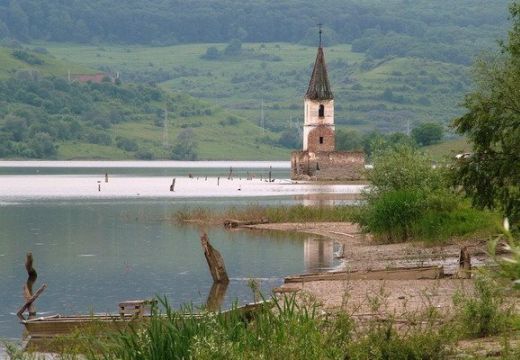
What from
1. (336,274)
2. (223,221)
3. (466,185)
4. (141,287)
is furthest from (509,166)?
(223,221)

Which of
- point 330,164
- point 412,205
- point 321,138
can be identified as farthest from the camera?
point 321,138

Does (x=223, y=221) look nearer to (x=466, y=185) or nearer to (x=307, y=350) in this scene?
(x=466, y=185)

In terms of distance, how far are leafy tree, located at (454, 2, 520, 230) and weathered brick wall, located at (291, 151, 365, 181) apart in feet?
315

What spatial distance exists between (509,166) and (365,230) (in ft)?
60.5

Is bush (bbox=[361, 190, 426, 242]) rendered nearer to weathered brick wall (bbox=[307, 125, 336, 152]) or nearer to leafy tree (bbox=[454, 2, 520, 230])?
leafy tree (bbox=[454, 2, 520, 230])

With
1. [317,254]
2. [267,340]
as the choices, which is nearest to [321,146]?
[317,254]

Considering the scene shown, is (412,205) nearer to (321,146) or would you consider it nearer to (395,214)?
(395,214)

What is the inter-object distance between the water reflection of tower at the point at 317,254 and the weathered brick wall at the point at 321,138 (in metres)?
76.3

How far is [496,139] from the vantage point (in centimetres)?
2912

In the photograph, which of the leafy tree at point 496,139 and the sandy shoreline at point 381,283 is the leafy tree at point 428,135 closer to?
the sandy shoreline at point 381,283

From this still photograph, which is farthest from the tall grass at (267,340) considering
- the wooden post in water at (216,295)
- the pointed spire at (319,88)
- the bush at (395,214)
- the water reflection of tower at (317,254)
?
the pointed spire at (319,88)

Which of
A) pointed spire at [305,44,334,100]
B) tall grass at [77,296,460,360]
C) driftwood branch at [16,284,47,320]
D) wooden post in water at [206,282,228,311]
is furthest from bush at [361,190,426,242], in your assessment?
pointed spire at [305,44,334,100]

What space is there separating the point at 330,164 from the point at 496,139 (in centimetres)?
9914

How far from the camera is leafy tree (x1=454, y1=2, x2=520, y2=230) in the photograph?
2908 centimetres
